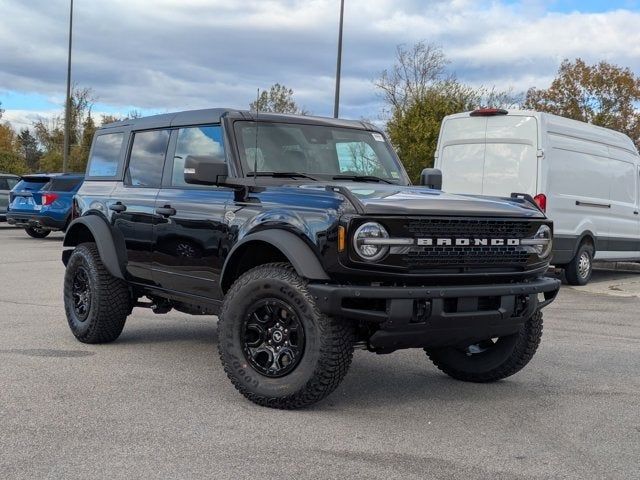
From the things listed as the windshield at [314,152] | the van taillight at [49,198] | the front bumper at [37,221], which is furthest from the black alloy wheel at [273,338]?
the van taillight at [49,198]

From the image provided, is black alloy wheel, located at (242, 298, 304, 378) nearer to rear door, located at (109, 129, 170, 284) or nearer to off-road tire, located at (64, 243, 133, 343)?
rear door, located at (109, 129, 170, 284)

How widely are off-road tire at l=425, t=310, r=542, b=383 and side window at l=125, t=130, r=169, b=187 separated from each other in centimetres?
257

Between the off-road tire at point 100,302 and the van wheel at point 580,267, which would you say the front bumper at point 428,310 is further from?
the van wheel at point 580,267

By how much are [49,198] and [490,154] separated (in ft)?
38.4

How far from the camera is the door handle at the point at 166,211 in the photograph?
18.9 feet

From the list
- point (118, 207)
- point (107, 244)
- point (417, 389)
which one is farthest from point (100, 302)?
point (417, 389)

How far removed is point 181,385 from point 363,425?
4.89 ft

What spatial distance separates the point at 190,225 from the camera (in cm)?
558

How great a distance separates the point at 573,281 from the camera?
12656mm

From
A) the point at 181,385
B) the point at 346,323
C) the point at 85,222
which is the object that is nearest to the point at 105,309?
the point at 85,222

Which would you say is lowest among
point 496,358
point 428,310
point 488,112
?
point 496,358

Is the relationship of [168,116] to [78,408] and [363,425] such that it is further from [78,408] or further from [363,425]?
[363,425]

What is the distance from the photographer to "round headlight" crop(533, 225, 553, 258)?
5.10 m

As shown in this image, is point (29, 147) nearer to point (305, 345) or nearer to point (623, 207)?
point (623, 207)
